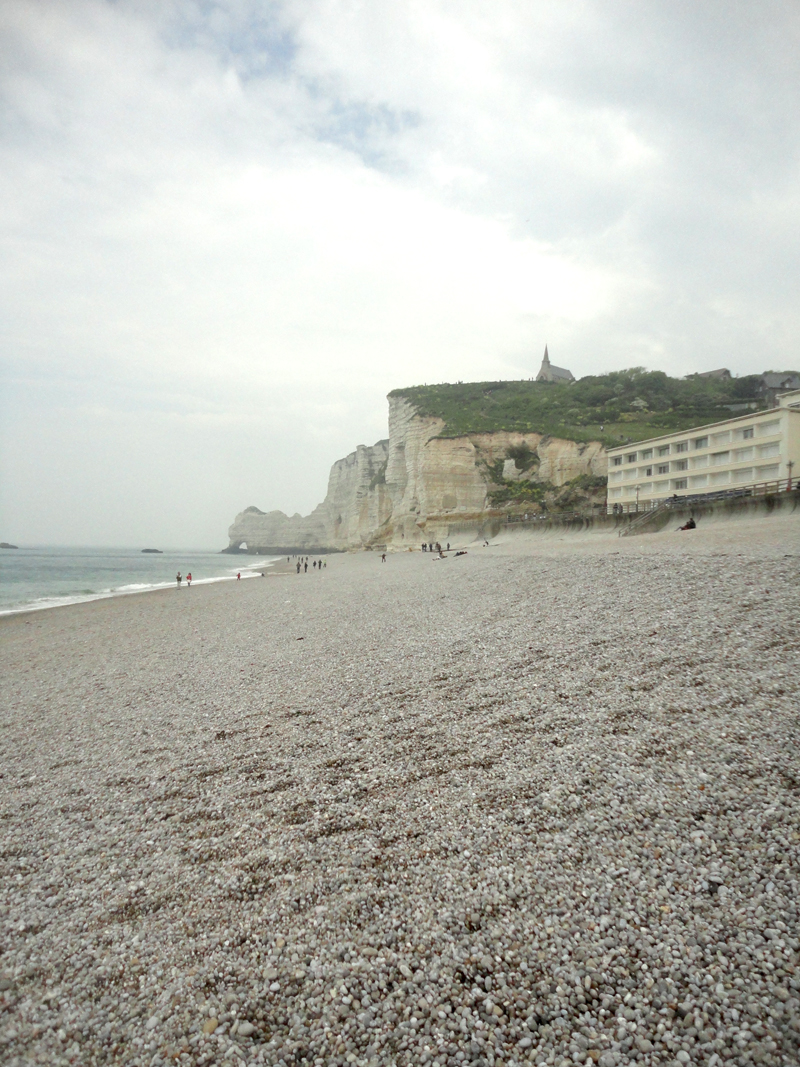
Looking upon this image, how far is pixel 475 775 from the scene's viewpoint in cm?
509

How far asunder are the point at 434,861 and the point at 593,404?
68.8 m

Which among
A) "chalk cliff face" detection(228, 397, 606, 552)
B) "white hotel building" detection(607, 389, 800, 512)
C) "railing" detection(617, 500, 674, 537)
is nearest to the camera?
"railing" detection(617, 500, 674, 537)

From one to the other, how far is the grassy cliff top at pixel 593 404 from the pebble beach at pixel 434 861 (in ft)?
163

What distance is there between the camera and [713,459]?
125ft

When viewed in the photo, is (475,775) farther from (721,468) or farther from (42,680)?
(721,468)

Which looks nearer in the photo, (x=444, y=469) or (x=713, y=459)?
(x=713, y=459)

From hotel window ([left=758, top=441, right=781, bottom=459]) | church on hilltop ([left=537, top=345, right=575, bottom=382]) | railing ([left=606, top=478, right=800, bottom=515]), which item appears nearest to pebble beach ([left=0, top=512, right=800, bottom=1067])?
railing ([left=606, top=478, right=800, bottom=515])

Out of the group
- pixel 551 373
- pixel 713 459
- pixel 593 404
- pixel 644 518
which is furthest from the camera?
pixel 551 373

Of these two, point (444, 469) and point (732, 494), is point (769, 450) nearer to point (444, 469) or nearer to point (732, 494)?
point (732, 494)

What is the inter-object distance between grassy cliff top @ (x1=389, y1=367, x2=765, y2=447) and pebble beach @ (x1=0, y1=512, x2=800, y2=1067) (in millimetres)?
49541

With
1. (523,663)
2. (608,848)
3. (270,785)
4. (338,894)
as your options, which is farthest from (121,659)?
(608,848)

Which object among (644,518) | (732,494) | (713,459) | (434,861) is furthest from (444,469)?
(434,861)

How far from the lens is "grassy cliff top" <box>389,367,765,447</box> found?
5581 centimetres

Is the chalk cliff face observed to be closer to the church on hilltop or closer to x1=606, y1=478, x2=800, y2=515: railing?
x1=606, y1=478, x2=800, y2=515: railing
